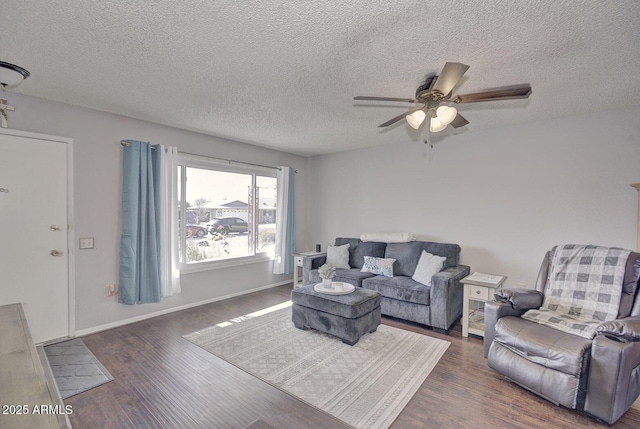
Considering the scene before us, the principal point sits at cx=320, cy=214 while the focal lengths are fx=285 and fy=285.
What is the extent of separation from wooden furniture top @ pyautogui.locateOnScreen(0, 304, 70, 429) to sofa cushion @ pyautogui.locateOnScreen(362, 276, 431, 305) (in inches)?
130

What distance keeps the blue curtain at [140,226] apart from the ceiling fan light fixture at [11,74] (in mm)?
1164

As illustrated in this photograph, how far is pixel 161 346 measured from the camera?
2986 millimetres

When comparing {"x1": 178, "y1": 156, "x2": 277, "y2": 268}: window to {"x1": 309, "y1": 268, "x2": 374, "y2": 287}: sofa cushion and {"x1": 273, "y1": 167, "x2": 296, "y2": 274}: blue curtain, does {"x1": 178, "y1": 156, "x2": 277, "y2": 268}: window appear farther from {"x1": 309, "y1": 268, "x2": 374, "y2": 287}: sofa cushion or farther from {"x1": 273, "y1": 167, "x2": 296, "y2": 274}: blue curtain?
{"x1": 309, "y1": 268, "x2": 374, "y2": 287}: sofa cushion

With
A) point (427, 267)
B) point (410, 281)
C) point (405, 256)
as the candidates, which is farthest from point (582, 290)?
point (405, 256)

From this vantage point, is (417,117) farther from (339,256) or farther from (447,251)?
(339,256)

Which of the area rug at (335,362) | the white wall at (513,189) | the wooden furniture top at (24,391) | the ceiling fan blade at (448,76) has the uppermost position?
the ceiling fan blade at (448,76)

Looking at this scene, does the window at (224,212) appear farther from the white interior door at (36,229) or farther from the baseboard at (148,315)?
the white interior door at (36,229)

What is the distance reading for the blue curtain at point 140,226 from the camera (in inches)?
137

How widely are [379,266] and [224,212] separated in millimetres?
2610

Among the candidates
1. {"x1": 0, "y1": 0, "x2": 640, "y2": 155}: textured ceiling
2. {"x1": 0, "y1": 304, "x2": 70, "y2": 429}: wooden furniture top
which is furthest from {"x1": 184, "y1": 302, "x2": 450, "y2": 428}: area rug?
{"x1": 0, "y1": 0, "x2": 640, "y2": 155}: textured ceiling

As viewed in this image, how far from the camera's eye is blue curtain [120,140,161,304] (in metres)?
3.48

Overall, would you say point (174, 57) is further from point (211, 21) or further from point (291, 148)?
point (291, 148)

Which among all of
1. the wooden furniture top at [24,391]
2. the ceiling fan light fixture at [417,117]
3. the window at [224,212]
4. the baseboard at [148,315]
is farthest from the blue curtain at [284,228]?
the wooden furniture top at [24,391]

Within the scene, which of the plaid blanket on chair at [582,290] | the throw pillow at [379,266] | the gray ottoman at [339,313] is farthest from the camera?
the throw pillow at [379,266]
